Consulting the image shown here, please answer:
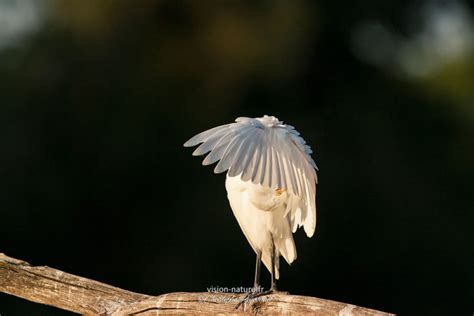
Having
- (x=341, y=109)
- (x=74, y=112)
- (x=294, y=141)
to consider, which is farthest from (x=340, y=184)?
(x=294, y=141)

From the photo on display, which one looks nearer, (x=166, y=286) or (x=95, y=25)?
(x=166, y=286)

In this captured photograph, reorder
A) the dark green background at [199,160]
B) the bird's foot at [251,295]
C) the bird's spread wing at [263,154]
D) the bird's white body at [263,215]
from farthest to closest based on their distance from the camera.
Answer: the dark green background at [199,160] < the bird's white body at [263,215] < the bird's foot at [251,295] < the bird's spread wing at [263,154]

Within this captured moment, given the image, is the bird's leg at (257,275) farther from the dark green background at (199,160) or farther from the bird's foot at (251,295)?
the dark green background at (199,160)

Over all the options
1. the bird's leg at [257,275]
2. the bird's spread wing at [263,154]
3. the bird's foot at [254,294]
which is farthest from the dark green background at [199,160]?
the bird's spread wing at [263,154]

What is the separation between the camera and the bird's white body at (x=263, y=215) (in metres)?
2.97

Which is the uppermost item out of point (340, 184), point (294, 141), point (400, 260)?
point (340, 184)

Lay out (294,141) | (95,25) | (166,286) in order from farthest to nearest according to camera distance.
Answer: (95,25) < (166,286) < (294,141)

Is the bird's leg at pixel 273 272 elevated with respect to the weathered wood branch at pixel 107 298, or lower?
elevated

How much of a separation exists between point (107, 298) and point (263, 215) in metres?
0.63

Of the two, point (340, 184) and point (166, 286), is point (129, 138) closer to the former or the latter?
point (166, 286)

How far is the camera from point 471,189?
20.2 feet

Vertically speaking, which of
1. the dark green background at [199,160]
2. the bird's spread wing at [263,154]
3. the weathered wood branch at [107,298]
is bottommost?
the weathered wood branch at [107,298]

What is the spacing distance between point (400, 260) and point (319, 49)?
1597 mm

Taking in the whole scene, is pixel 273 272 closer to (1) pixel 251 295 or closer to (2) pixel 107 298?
(1) pixel 251 295
